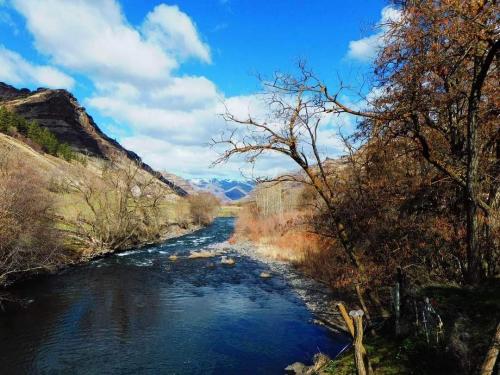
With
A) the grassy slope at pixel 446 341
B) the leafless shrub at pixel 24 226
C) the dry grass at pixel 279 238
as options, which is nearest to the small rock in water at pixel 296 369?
the grassy slope at pixel 446 341

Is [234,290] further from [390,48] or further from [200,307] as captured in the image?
[390,48]

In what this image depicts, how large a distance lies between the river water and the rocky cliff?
438 ft

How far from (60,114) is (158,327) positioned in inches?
6951

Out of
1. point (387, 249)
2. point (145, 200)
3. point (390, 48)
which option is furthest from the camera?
point (145, 200)

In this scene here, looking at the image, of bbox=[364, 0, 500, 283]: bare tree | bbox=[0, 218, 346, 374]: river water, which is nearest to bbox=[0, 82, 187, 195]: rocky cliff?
bbox=[0, 218, 346, 374]: river water

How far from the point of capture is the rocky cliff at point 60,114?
536 ft

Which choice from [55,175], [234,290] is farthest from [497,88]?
[55,175]

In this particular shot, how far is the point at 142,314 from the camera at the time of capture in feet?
64.6

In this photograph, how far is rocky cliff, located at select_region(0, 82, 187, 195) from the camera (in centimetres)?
16325

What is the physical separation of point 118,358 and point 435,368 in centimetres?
1094

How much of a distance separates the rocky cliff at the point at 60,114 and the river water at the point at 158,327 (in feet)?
438

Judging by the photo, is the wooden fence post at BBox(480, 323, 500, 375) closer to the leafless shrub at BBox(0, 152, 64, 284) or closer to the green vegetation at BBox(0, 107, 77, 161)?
the leafless shrub at BBox(0, 152, 64, 284)

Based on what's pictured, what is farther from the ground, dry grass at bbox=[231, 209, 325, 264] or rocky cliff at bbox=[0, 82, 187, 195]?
rocky cliff at bbox=[0, 82, 187, 195]

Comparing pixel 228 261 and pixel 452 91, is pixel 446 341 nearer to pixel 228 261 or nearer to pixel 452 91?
pixel 452 91
